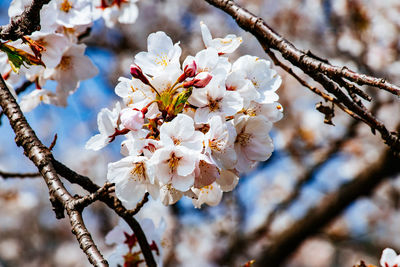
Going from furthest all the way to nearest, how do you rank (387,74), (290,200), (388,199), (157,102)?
(388,199), (387,74), (290,200), (157,102)

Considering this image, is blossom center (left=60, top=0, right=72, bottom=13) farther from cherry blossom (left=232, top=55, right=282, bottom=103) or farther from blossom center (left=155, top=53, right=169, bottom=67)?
cherry blossom (left=232, top=55, right=282, bottom=103)

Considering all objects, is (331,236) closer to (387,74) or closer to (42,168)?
(387,74)

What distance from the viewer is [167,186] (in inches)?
39.7

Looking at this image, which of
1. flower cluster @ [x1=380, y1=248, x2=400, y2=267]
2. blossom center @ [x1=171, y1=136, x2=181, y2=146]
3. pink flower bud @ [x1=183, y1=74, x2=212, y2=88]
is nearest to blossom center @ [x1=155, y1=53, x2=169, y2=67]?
pink flower bud @ [x1=183, y1=74, x2=212, y2=88]

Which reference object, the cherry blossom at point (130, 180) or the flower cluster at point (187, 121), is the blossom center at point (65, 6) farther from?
the cherry blossom at point (130, 180)

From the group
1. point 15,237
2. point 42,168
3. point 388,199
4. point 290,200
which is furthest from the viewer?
point 15,237

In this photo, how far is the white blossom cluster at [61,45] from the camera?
4.50 feet

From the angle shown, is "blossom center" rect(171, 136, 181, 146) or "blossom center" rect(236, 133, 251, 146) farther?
"blossom center" rect(236, 133, 251, 146)

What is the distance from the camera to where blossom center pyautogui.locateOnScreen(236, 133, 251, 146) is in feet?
3.36

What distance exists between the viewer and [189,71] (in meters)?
0.96

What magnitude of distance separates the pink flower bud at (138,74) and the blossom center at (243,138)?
0.26m

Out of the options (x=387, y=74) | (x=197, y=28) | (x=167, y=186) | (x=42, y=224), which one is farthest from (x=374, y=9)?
(x=42, y=224)

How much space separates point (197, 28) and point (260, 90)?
14.8 ft

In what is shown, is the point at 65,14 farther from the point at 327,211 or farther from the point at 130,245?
the point at 327,211
